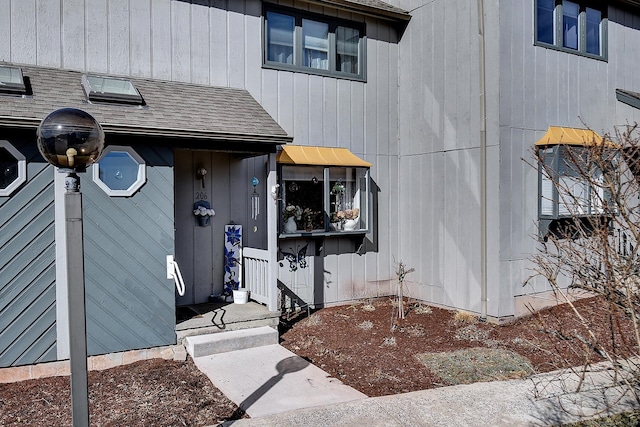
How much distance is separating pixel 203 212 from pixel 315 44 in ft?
10.7

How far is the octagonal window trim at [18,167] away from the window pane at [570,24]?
25.5 ft

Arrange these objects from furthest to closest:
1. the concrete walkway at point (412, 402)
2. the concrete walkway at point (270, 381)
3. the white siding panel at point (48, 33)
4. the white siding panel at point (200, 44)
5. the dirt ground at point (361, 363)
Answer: the white siding panel at point (200, 44) < the white siding panel at point (48, 33) < the concrete walkway at point (270, 381) < the dirt ground at point (361, 363) < the concrete walkway at point (412, 402)

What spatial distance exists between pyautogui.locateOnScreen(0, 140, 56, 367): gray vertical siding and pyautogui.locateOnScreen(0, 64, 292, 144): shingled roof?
39cm

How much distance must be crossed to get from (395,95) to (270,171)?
3.31 metres

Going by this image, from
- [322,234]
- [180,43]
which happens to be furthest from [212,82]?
[322,234]

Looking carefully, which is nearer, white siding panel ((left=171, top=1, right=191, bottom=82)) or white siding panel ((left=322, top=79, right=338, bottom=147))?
white siding panel ((left=171, top=1, right=191, bottom=82))

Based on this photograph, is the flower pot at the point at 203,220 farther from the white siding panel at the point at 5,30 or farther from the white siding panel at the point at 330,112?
the white siding panel at the point at 5,30

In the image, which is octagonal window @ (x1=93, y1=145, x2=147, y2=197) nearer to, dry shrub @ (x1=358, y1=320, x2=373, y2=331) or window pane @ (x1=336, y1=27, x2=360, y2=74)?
Answer: dry shrub @ (x1=358, y1=320, x2=373, y2=331)

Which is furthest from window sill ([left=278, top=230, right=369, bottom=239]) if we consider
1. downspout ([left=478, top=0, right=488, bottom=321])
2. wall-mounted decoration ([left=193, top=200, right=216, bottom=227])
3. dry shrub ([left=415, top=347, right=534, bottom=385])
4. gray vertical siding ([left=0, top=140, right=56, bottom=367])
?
gray vertical siding ([left=0, top=140, right=56, bottom=367])

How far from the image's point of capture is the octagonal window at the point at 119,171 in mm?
5461

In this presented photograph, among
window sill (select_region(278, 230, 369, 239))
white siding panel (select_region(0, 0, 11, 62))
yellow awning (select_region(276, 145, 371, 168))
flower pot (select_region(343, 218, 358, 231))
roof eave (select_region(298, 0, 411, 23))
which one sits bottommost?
window sill (select_region(278, 230, 369, 239))

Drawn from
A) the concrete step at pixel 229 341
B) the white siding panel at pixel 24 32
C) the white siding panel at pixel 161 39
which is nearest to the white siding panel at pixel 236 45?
the white siding panel at pixel 161 39

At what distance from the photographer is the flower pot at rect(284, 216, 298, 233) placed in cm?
742

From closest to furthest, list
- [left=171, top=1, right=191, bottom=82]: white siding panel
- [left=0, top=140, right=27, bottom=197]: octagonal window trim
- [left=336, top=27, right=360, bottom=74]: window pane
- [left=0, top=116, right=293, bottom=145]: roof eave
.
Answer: [left=0, top=116, right=293, bottom=145]: roof eave
[left=0, top=140, right=27, bottom=197]: octagonal window trim
[left=171, top=1, right=191, bottom=82]: white siding panel
[left=336, top=27, right=360, bottom=74]: window pane
